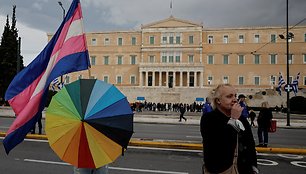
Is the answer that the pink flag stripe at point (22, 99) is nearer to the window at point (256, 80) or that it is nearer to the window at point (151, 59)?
the window at point (151, 59)

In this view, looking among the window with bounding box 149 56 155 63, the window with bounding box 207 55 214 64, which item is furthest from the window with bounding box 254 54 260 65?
the window with bounding box 149 56 155 63

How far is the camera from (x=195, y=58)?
6838 cm

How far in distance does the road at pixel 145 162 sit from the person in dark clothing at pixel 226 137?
416 cm

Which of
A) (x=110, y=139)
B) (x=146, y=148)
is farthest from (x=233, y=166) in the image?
(x=146, y=148)

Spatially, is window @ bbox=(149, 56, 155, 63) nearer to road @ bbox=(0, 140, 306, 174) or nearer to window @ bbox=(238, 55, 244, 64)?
window @ bbox=(238, 55, 244, 64)

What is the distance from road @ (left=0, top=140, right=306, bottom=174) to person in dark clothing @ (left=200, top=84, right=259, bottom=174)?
4.16 m

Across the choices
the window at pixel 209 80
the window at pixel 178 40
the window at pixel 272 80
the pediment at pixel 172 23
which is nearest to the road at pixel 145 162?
the window at pixel 209 80

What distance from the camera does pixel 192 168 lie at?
23.8 ft

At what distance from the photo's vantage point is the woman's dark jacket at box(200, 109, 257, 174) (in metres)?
2.73

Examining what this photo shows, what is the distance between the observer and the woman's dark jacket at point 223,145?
2.73 meters

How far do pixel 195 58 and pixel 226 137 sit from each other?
66613 millimetres

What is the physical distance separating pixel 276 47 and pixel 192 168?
6409 cm

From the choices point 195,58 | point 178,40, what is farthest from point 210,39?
point 178,40

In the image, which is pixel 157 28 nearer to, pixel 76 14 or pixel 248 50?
pixel 248 50
